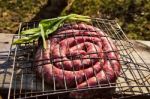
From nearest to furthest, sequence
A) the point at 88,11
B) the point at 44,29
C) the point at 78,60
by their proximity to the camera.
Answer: the point at 78,60 < the point at 44,29 < the point at 88,11

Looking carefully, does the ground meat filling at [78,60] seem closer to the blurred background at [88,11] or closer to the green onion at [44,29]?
the green onion at [44,29]

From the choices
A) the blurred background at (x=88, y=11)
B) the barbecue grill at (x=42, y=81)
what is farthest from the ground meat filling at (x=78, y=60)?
the blurred background at (x=88, y=11)

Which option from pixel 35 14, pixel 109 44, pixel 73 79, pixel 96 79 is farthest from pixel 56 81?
pixel 35 14

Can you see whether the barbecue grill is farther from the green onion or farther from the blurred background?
the blurred background

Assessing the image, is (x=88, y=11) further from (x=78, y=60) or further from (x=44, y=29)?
(x=78, y=60)

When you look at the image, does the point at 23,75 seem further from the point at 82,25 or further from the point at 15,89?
the point at 82,25

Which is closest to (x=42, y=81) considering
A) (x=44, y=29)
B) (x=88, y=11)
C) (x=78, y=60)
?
(x=78, y=60)
